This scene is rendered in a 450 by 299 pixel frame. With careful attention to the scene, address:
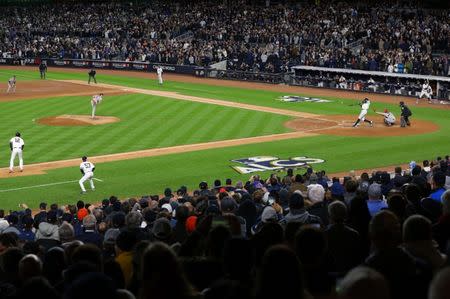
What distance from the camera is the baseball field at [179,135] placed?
81.6 ft

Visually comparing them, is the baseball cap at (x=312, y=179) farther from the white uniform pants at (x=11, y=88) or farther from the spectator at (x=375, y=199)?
the white uniform pants at (x=11, y=88)

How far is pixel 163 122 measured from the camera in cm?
3675

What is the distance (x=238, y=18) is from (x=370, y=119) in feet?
108

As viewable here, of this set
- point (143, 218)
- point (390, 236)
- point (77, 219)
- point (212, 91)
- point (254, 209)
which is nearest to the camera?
point (390, 236)

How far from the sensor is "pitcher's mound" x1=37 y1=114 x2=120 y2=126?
3581 centimetres

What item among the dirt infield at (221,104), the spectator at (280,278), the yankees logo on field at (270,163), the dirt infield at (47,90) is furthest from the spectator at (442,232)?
the dirt infield at (47,90)

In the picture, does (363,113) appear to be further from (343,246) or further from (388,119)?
(343,246)

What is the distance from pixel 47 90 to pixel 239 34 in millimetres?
20792

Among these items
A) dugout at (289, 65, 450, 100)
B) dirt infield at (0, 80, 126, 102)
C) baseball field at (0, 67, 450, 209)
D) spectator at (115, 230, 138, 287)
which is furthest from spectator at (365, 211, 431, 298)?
dirt infield at (0, 80, 126, 102)

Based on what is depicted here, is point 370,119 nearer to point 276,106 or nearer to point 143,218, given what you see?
point 276,106

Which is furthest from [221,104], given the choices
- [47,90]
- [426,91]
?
[47,90]

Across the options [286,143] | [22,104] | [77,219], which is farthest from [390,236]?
[22,104]

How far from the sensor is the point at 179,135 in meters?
33.1

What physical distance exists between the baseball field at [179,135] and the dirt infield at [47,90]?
7cm
